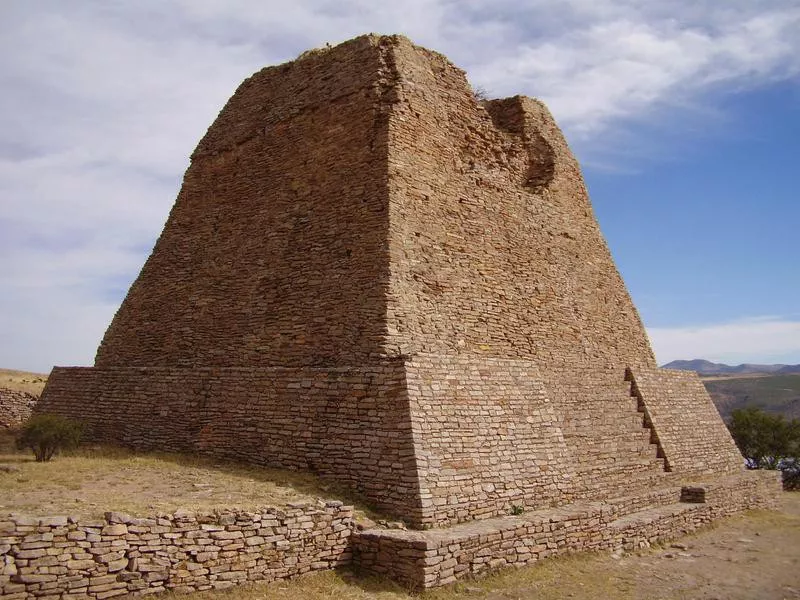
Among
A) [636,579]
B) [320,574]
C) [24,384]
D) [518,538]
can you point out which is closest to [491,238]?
[518,538]

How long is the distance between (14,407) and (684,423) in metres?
18.3

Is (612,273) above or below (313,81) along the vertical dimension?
below

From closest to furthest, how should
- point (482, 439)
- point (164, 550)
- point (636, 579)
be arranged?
point (164, 550), point (636, 579), point (482, 439)

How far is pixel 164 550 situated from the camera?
709 cm

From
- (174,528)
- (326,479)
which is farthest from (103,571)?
(326,479)

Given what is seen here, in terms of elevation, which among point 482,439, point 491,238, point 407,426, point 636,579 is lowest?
point 636,579

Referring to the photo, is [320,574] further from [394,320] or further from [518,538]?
[394,320]

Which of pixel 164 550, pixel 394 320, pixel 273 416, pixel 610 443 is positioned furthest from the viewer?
pixel 610 443

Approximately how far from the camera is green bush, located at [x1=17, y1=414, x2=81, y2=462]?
10961 millimetres

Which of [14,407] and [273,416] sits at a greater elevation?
[14,407]

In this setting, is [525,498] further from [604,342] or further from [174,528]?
[604,342]

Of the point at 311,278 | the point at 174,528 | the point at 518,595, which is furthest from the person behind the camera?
the point at 311,278

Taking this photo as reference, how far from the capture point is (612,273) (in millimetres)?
18406

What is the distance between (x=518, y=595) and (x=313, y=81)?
37.2 feet
